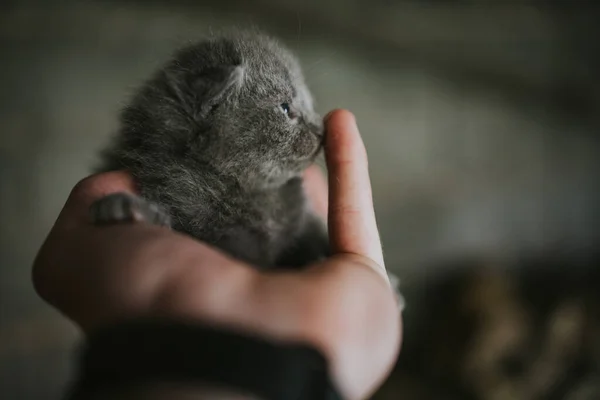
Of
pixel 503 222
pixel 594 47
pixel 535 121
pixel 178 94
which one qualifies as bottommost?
pixel 503 222

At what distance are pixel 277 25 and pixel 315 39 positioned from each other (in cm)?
20

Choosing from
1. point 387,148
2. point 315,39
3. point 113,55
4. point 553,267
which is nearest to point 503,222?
point 553,267

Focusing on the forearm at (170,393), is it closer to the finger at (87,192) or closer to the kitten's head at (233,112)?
the finger at (87,192)

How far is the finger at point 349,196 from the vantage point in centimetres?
103

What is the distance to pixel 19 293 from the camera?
2.50m

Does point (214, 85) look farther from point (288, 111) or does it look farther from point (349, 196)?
point (349, 196)

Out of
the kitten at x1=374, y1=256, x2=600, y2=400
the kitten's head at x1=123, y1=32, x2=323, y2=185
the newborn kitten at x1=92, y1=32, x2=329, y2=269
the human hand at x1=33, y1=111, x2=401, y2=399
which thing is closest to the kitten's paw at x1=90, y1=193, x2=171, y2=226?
the human hand at x1=33, y1=111, x2=401, y2=399

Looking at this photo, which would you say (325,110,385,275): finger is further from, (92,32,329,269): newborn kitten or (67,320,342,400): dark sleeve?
(67,320,342,400): dark sleeve

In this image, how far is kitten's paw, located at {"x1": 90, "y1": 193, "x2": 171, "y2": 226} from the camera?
89 centimetres

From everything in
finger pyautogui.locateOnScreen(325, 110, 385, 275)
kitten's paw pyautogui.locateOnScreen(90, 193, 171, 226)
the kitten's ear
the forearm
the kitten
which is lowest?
the kitten

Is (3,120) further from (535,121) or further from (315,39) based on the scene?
(535,121)

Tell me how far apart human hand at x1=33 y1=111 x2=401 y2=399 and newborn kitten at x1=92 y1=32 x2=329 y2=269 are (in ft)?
1.07

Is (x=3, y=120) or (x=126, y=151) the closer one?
(x=126, y=151)

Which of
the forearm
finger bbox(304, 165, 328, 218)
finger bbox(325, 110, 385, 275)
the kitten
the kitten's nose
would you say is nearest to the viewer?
the forearm
